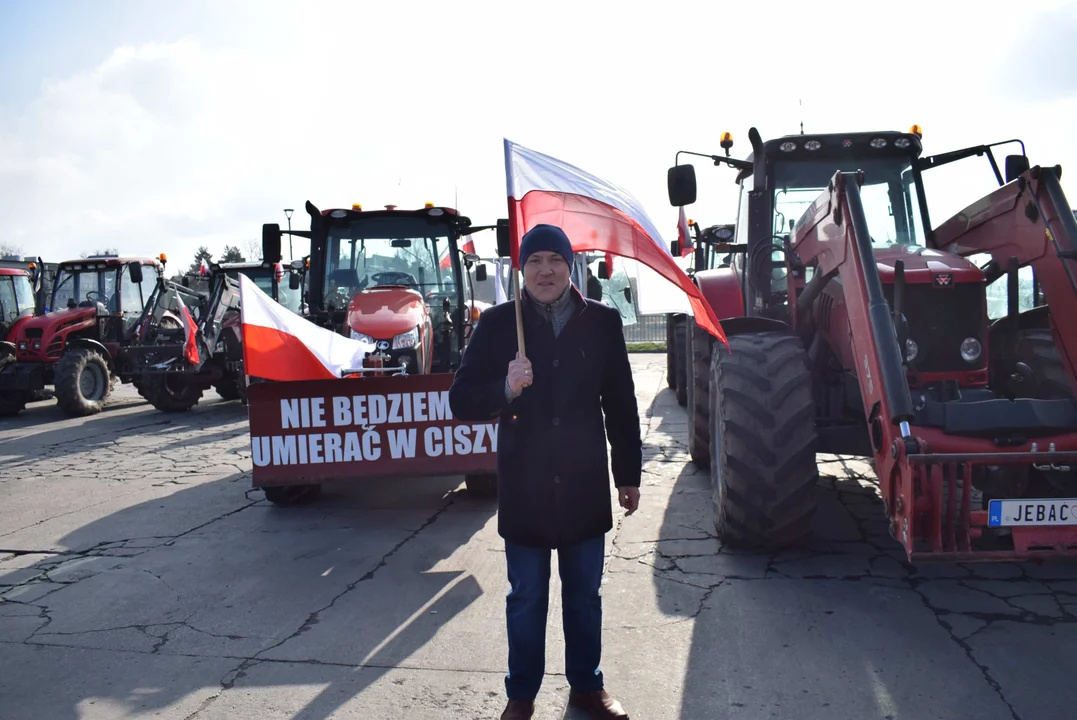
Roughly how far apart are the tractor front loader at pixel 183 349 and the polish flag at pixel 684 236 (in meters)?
6.69

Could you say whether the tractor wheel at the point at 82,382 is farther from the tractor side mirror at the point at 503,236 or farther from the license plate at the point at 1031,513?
the license plate at the point at 1031,513

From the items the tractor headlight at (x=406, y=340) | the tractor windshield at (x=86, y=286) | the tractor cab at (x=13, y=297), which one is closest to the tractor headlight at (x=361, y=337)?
the tractor headlight at (x=406, y=340)

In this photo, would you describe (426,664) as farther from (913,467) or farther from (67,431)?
(67,431)

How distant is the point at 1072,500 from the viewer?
3520 mm

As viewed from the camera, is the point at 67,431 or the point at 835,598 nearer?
the point at 835,598

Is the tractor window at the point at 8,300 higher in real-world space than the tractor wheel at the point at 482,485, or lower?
higher

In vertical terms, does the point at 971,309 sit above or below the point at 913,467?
above

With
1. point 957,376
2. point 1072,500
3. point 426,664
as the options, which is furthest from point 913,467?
point 426,664

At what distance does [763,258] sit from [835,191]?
162 centimetres

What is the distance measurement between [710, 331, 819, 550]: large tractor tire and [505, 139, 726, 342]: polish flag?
964 mm

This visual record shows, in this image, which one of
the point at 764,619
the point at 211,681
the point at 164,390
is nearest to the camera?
the point at 211,681

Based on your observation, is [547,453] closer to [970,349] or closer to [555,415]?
[555,415]

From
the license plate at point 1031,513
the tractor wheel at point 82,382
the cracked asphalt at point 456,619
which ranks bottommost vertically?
the cracked asphalt at point 456,619

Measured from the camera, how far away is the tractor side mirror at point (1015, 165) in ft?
17.5
